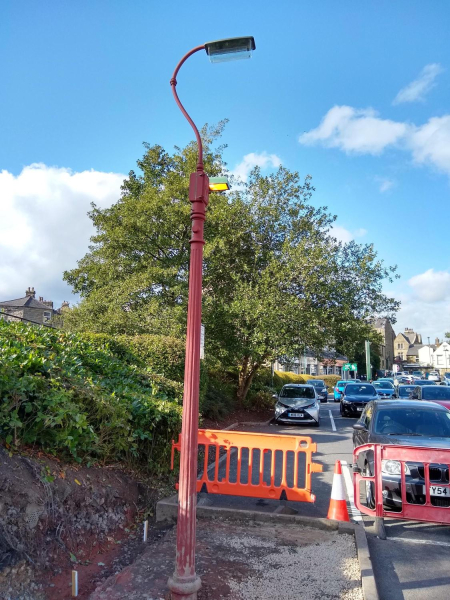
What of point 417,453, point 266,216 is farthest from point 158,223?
point 417,453

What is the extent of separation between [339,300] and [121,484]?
13.3 metres

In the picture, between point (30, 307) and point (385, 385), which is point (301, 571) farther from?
point (30, 307)

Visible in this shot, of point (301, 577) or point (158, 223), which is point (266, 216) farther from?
point (301, 577)

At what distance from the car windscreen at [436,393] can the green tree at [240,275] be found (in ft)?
10.0

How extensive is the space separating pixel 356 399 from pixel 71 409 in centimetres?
1871

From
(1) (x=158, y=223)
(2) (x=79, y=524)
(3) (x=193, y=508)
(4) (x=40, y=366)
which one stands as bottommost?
(2) (x=79, y=524)

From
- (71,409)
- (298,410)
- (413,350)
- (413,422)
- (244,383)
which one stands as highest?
(413,350)

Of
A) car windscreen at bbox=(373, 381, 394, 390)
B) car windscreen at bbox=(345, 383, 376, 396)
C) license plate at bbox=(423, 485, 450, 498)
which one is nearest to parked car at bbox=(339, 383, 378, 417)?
car windscreen at bbox=(345, 383, 376, 396)

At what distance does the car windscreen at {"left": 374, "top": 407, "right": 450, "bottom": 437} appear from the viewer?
24.3 ft

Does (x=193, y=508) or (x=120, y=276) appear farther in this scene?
(x=120, y=276)

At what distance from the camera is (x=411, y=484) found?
6023mm

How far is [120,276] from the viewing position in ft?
61.5

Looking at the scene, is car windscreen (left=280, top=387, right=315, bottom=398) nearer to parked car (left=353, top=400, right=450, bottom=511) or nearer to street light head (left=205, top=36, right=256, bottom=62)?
parked car (left=353, top=400, right=450, bottom=511)

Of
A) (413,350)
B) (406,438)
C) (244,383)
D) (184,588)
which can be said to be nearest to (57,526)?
(184,588)
